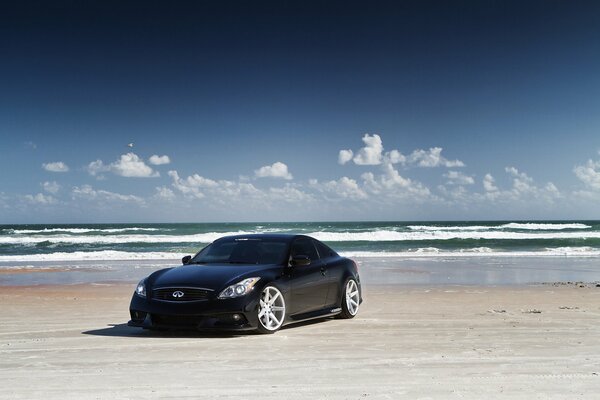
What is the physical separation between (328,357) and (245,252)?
149 inches

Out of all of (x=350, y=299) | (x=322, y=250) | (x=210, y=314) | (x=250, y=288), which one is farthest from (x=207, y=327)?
(x=350, y=299)

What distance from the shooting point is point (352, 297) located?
12.6 m

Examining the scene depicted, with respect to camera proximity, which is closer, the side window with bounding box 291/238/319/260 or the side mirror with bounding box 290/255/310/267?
the side mirror with bounding box 290/255/310/267

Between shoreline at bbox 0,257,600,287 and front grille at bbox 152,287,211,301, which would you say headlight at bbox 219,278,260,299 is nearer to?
front grille at bbox 152,287,211,301

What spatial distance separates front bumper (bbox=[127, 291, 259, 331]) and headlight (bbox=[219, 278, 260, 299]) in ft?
0.21

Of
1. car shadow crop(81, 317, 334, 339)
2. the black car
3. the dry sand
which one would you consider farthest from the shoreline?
car shadow crop(81, 317, 334, 339)

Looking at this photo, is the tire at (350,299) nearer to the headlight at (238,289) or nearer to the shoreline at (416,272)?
the headlight at (238,289)

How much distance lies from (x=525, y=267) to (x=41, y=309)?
716 inches

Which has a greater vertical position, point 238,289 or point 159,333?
point 238,289

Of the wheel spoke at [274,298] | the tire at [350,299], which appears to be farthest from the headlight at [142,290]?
the tire at [350,299]

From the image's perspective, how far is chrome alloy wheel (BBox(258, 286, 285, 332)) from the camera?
10.5 meters

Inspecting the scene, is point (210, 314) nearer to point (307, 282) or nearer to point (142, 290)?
point (142, 290)

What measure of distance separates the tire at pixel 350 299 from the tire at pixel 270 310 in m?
1.79

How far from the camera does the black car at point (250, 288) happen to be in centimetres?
1027
